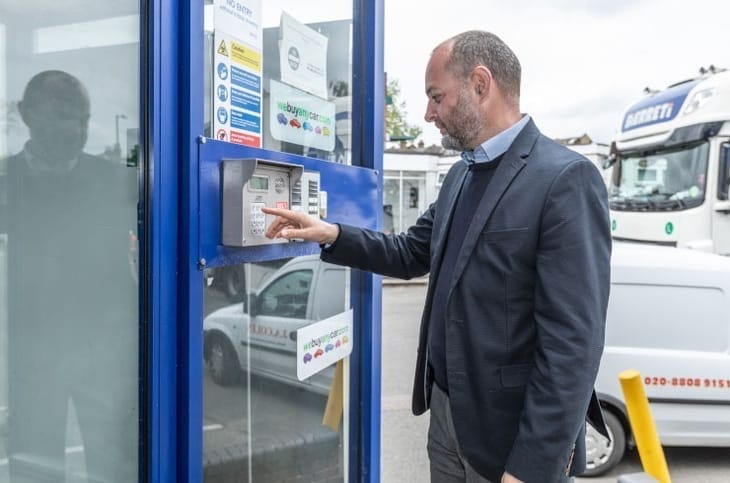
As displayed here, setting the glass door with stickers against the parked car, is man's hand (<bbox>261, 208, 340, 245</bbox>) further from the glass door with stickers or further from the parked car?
the parked car

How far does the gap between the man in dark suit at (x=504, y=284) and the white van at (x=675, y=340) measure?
7.80ft

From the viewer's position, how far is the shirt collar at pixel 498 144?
1.83 metres

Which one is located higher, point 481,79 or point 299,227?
point 481,79

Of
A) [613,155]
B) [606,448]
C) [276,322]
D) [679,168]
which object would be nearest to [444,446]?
[276,322]

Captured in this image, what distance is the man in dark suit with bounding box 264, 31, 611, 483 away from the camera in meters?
1.56

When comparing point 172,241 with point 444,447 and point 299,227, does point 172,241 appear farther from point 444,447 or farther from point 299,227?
point 444,447

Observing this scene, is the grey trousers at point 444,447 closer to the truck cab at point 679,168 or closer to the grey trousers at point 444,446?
the grey trousers at point 444,446

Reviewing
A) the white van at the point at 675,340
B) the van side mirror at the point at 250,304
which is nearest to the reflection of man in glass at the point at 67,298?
the van side mirror at the point at 250,304

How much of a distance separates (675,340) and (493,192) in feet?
9.75

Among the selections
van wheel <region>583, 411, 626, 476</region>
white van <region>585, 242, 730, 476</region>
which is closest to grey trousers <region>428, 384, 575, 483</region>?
white van <region>585, 242, 730, 476</region>

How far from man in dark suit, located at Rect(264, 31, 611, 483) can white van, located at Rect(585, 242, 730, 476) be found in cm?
238

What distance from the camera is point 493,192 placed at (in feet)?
5.64

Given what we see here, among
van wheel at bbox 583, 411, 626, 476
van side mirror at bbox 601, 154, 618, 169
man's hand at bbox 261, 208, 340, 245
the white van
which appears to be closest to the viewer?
man's hand at bbox 261, 208, 340, 245

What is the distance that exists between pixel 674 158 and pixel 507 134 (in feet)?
28.0
